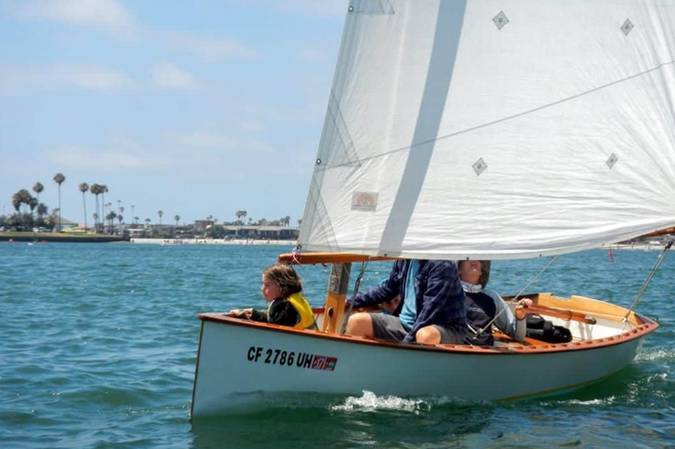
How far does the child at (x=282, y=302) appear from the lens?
364 inches

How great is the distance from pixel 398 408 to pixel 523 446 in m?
1.35

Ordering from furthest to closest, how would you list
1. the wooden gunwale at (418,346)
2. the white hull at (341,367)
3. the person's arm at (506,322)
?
1. the person's arm at (506,322)
2. the white hull at (341,367)
3. the wooden gunwale at (418,346)

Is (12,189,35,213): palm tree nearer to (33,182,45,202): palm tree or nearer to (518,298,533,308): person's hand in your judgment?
(33,182,45,202): palm tree

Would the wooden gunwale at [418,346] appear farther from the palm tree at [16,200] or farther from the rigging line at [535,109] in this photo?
the palm tree at [16,200]

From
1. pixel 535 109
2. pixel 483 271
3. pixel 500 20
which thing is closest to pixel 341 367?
pixel 483 271

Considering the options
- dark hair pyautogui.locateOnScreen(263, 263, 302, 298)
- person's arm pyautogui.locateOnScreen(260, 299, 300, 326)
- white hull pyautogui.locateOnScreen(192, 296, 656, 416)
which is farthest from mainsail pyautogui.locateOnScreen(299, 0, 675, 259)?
white hull pyautogui.locateOnScreen(192, 296, 656, 416)

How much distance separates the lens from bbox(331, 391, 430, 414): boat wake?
9484 mm

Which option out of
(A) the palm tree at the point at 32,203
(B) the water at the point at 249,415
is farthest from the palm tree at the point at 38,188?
(B) the water at the point at 249,415

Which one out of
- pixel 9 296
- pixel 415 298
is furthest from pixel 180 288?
pixel 415 298

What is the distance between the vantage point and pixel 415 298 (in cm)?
1005

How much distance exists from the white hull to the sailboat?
0.10ft

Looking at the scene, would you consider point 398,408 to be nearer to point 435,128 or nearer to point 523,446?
point 523,446

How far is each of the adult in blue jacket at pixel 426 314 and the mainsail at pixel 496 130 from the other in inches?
10.3

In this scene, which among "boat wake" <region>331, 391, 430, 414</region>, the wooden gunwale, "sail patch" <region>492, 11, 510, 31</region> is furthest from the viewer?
"sail patch" <region>492, 11, 510, 31</region>
